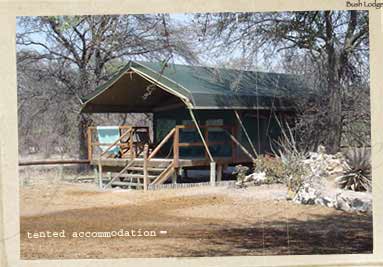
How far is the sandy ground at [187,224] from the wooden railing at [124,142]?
47 centimetres

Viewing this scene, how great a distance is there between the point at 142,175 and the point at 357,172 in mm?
2351

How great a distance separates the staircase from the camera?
7328mm

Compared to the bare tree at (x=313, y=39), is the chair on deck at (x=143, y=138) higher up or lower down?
lower down

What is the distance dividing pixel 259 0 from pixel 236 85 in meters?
0.94

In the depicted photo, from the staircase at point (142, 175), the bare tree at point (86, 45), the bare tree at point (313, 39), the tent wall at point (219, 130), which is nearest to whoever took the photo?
the bare tree at point (86, 45)

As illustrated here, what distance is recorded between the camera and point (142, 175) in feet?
24.4

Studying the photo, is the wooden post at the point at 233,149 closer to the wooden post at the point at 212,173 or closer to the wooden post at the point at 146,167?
the wooden post at the point at 212,173

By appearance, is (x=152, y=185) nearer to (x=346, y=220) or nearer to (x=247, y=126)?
(x=247, y=126)

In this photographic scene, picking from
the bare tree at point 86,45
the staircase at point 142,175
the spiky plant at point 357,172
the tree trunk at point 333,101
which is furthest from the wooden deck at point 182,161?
the spiky plant at point 357,172

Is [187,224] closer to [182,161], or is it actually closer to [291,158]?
[182,161]

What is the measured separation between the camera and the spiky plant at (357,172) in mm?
7117

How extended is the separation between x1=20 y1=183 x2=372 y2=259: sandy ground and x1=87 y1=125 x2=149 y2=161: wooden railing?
469 millimetres

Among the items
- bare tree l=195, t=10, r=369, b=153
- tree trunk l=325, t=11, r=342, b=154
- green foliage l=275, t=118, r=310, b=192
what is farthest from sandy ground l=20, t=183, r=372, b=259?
bare tree l=195, t=10, r=369, b=153

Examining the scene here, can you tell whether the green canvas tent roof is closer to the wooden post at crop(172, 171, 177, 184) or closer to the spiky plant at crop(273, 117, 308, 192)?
the spiky plant at crop(273, 117, 308, 192)
